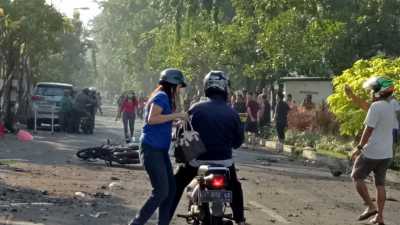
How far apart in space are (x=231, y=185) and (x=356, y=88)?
14.1 m

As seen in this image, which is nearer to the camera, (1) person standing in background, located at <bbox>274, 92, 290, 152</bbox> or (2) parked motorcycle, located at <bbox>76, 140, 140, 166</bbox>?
(2) parked motorcycle, located at <bbox>76, 140, 140, 166</bbox>

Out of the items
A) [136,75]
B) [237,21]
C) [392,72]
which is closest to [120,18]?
[136,75]

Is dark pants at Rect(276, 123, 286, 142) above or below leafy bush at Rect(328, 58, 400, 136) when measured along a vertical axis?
below

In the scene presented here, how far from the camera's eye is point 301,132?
102 ft

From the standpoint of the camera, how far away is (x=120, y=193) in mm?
14055

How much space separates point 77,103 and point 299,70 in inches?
389

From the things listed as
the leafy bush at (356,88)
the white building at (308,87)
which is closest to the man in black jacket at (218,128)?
the leafy bush at (356,88)

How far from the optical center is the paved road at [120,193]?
1152cm

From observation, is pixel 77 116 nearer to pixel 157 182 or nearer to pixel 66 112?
pixel 66 112

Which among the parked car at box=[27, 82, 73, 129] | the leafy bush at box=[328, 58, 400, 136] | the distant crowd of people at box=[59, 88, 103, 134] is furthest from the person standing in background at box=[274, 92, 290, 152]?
the parked car at box=[27, 82, 73, 129]

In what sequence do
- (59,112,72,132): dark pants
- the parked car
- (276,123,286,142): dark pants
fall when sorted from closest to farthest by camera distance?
(276,123,286,142): dark pants < (59,112,72,132): dark pants < the parked car

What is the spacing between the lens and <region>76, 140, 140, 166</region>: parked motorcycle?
18.8 metres

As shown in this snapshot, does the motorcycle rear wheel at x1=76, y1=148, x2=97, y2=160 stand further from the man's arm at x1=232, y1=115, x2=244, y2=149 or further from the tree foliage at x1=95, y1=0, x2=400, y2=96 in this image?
the tree foliage at x1=95, y1=0, x2=400, y2=96

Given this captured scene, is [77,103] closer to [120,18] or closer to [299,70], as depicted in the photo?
[299,70]
